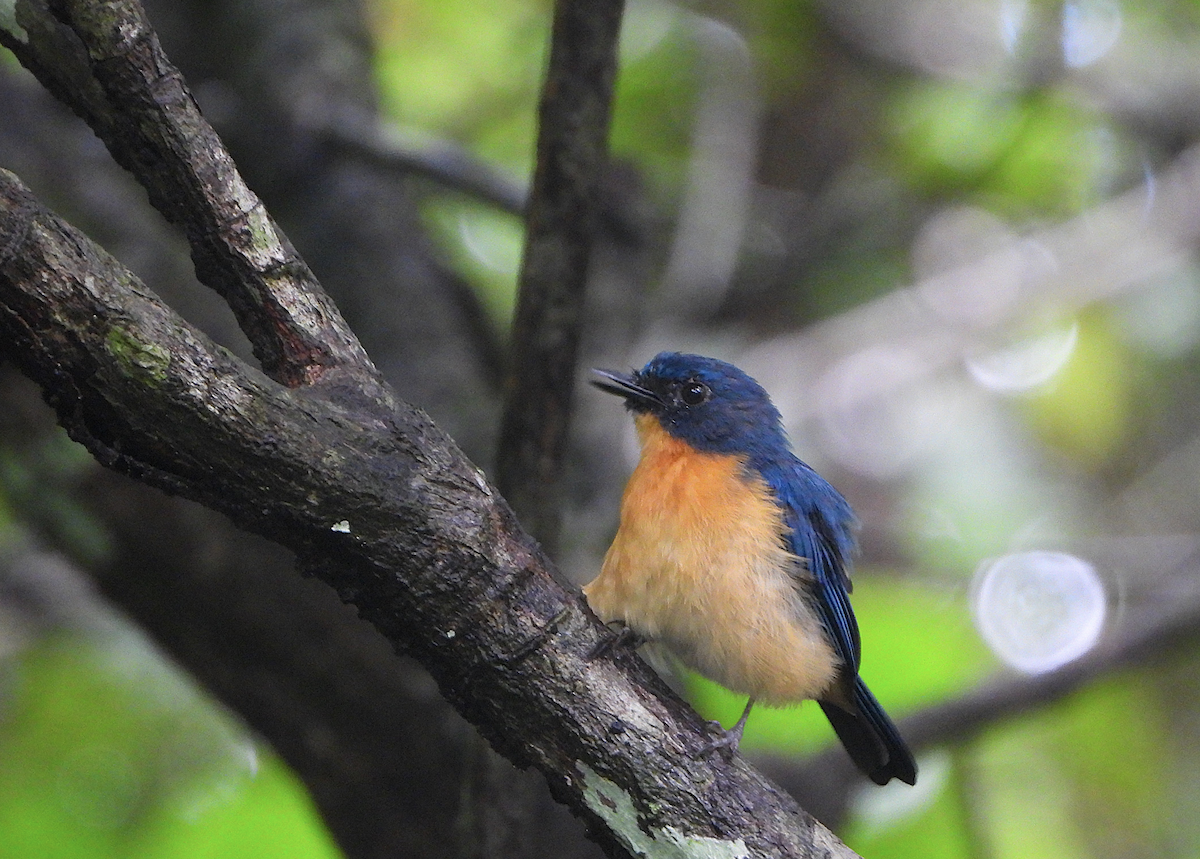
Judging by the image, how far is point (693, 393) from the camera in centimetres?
440

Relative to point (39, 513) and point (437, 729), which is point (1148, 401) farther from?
point (39, 513)

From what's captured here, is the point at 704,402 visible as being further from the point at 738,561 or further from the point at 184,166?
the point at 184,166

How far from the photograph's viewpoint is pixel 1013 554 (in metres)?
6.64

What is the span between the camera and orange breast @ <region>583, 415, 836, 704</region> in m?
3.66

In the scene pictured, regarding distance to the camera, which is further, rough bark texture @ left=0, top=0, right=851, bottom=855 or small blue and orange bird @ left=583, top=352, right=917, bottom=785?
small blue and orange bird @ left=583, top=352, right=917, bottom=785

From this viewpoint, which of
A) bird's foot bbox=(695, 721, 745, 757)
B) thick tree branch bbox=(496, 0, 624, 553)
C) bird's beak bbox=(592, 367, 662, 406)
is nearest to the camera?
bird's foot bbox=(695, 721, 745, 757)

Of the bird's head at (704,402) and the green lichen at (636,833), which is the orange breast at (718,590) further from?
the green lichen at (636,833)

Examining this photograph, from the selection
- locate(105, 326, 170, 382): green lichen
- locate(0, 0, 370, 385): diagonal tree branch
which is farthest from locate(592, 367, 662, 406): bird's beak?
locate(105, 326, 170, 382): green lichen

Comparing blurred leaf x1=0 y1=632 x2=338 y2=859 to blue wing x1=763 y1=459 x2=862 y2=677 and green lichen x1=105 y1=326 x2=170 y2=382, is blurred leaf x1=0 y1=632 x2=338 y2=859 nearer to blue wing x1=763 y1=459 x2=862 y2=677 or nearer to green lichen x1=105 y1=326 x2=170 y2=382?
blue wing x1=763 y1=459 x2=862 y2=677

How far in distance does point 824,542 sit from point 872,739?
751 millimetres

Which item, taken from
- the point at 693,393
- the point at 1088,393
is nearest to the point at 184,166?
the point at 693,393

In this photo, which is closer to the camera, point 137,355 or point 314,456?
point 137,355

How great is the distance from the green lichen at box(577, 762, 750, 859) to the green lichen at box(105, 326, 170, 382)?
1330 mm

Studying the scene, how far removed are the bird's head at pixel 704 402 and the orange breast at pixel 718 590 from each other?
0.37m
